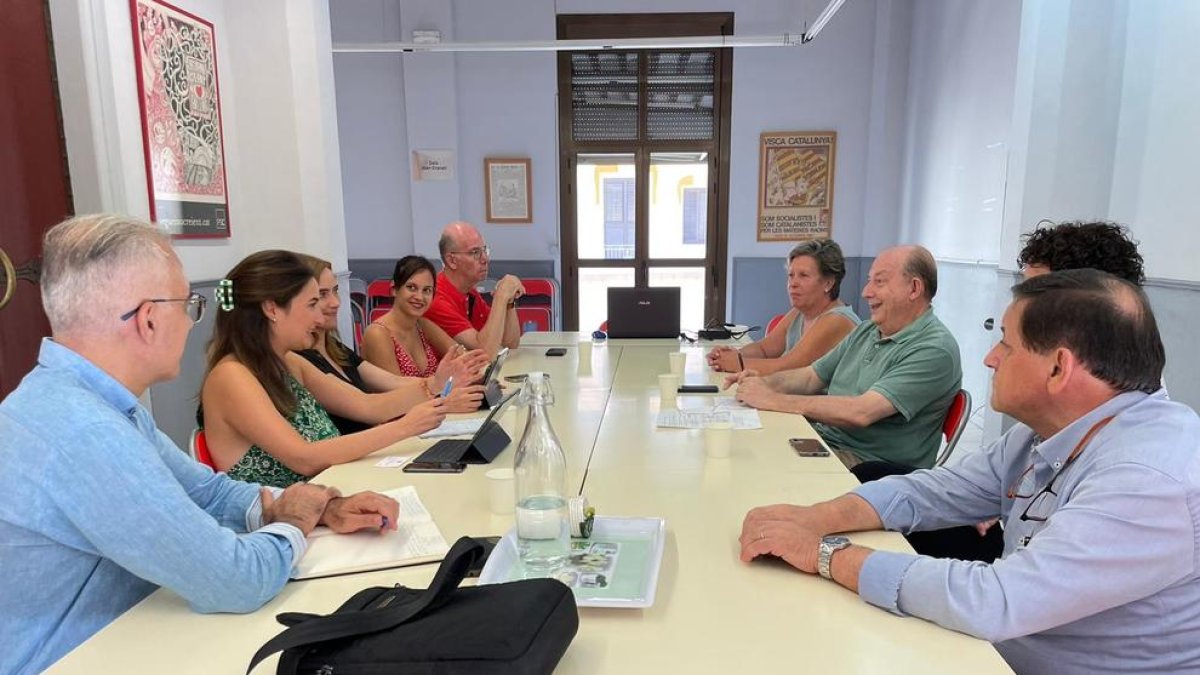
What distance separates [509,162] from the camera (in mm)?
6594

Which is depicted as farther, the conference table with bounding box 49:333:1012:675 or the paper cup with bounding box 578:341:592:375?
the paper cup with bounding box 578:341:592:375

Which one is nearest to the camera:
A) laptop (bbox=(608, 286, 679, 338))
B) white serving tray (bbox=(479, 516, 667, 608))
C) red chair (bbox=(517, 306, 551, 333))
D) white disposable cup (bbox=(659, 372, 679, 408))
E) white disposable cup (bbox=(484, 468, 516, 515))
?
white serving tray (bbox=(479, 516, 667, 608))

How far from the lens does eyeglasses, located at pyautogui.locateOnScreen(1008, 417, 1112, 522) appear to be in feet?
3.89

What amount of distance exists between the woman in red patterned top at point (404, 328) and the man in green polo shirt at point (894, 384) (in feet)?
4.85

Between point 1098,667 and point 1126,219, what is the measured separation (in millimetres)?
3096

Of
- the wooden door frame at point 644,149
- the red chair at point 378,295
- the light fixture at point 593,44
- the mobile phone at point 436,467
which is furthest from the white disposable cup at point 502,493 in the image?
the wooden door frame at point 644,149

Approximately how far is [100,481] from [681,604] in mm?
914

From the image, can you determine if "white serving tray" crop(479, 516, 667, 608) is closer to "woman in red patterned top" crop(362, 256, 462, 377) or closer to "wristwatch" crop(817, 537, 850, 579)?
"wristwatch" crop(817, 537, 850, 579)

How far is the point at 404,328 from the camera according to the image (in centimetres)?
322

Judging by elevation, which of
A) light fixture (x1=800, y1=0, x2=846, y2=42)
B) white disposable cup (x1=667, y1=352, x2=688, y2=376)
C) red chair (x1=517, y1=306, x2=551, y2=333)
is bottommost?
red chair (x1=517, y1=306, x2=551, y2=333)

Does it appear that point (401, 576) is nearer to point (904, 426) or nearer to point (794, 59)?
point (904, 426)

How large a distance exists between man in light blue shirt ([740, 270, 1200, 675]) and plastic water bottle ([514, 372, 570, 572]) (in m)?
0.36

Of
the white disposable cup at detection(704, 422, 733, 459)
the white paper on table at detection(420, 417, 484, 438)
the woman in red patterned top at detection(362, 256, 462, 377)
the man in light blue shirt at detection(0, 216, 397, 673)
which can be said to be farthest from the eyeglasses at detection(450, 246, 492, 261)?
the man in light blue shirt at detection(0, 216, 397, 673)

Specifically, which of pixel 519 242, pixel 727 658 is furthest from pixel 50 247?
pixel 519 242
